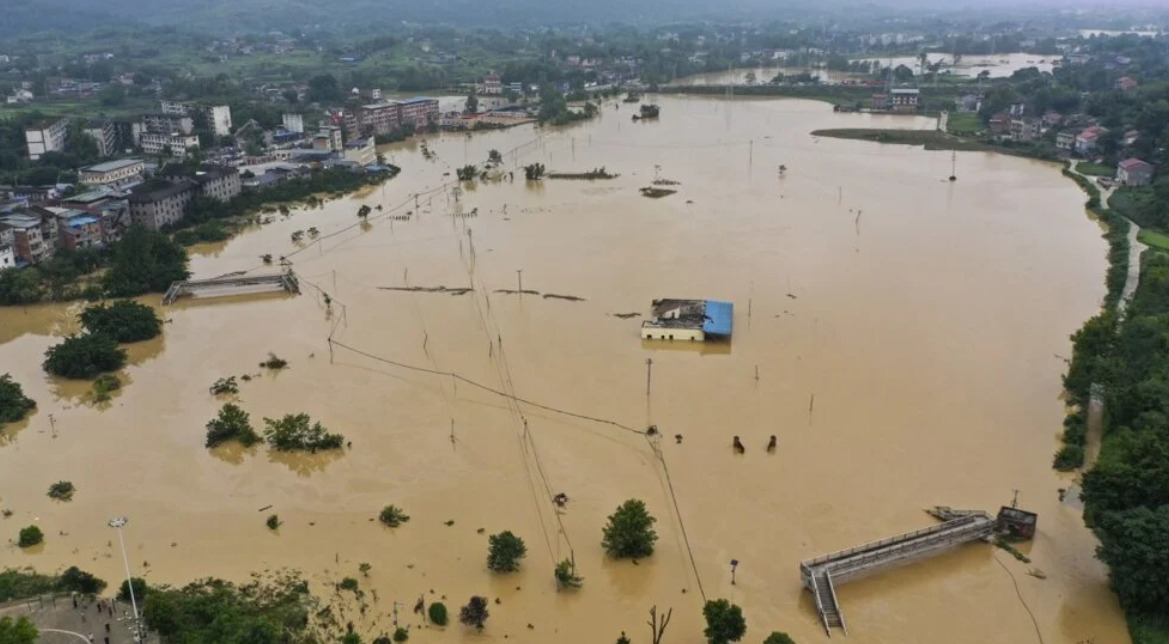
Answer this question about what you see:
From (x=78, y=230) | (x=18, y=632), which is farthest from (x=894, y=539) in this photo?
(x=78, y=230)

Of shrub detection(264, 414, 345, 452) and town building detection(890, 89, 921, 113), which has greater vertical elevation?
town building detection(890, 89, 921, 113)

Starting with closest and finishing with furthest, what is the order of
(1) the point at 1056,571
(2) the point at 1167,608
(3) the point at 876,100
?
(2) the point at 1167,608 < (1) the point at 1056,571 < (3) the point at 876,100

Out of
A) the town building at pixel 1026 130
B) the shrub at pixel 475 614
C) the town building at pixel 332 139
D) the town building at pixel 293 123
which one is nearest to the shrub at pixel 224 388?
the shrub at pixel 475 614

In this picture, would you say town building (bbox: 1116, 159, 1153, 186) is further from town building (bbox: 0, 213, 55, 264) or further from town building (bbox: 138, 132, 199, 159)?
town building (bbox: 138, 132, 199, 159)

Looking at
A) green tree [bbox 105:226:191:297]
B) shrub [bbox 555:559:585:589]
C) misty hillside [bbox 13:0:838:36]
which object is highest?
misty hillside [bbox 13:0:838:36]

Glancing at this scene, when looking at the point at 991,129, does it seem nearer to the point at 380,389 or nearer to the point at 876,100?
the point at 876,100

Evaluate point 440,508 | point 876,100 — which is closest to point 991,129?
point 876,100

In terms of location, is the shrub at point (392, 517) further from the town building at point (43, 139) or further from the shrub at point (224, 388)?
the town building at point (43, 139)

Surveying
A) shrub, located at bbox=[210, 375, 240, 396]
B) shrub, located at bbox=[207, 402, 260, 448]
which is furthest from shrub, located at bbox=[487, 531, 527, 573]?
shrub, located at bbox=[210, 375, 240, 396]
